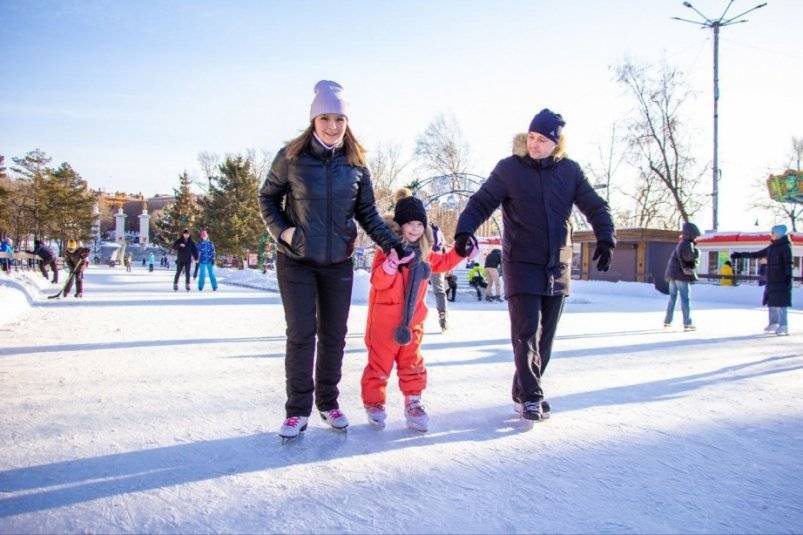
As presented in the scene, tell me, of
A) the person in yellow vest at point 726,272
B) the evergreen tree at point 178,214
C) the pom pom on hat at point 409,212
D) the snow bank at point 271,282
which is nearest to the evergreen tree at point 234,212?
the snow bank at point 271,282

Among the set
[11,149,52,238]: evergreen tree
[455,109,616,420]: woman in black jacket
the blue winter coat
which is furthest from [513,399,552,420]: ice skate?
[11,149,52,238]: evergreen tree

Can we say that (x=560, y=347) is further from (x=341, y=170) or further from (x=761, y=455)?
(x=341, y=170)

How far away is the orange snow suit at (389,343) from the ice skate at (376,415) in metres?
0.02

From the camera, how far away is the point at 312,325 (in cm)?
277

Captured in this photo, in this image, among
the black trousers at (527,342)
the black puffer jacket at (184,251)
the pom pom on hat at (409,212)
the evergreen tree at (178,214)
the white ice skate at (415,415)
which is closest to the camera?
the white ice skate at (415,415)

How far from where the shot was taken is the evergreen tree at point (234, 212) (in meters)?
41.8

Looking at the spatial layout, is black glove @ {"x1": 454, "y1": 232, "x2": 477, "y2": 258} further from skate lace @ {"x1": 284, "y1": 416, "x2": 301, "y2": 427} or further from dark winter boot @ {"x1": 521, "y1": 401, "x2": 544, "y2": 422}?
skate lace @ {"x1": 284, "y1": 416, "x2": 301, "y2": 427}

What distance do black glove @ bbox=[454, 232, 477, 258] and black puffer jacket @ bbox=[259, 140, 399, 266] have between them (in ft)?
2.01

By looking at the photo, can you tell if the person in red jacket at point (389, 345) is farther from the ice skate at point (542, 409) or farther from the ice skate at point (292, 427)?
the ice skate at point (542, 409)

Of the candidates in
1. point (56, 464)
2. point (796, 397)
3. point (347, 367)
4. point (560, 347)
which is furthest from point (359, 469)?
point (560, 347)

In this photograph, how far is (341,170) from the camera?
9.09 feet

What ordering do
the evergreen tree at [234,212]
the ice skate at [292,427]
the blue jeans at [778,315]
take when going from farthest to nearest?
the evergreen tree at [234,212] → the blue jeans at [778,315] → the ice skate at [292,427]

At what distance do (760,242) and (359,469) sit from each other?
76.0ft

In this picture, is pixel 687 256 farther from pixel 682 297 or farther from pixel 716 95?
pixel 716 95
